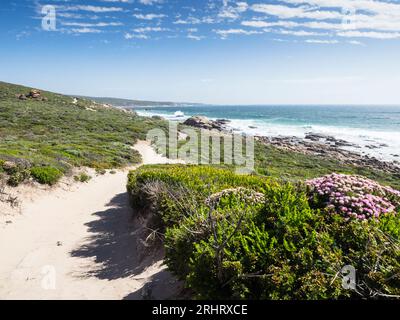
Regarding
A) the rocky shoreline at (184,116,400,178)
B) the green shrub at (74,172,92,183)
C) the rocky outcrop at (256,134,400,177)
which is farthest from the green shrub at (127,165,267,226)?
the rocky outcrop at (256,134,400,177)

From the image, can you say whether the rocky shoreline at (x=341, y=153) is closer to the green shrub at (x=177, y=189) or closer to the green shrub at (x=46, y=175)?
the green shrub at (x=177, y=189)

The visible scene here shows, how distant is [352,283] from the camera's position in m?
4.00

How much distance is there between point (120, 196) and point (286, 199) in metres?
11.7

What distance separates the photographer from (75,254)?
29.9 feet

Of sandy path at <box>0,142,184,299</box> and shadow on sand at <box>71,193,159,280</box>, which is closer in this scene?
sandy path at <box>0,142,184,299</box>

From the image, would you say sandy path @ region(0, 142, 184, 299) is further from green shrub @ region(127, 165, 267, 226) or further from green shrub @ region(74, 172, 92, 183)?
green shrub @ region(74, 172, 92, 183)

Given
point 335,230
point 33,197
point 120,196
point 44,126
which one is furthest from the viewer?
point 44,126

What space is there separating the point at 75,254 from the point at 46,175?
7104 millimetres

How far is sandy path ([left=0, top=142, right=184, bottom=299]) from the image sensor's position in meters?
6.81

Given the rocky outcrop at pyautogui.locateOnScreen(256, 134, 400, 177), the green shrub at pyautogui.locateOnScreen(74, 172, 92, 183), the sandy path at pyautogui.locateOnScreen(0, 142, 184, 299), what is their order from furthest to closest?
the rocky outcrop at pyautogui.locateOnScreen(256, 134, 400, 177) < the green shrub at pyautogui.locateOnScreen(74, 172, 92, 183) < the sandy path at pyautogui.locateOnScreen(0, 142, 184, 299)

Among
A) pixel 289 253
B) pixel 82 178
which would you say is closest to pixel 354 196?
pixel 289 253

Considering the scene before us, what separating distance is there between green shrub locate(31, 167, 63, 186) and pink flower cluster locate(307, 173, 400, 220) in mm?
12532

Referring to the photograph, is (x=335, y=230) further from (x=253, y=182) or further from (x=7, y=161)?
(x=7, y=161)
